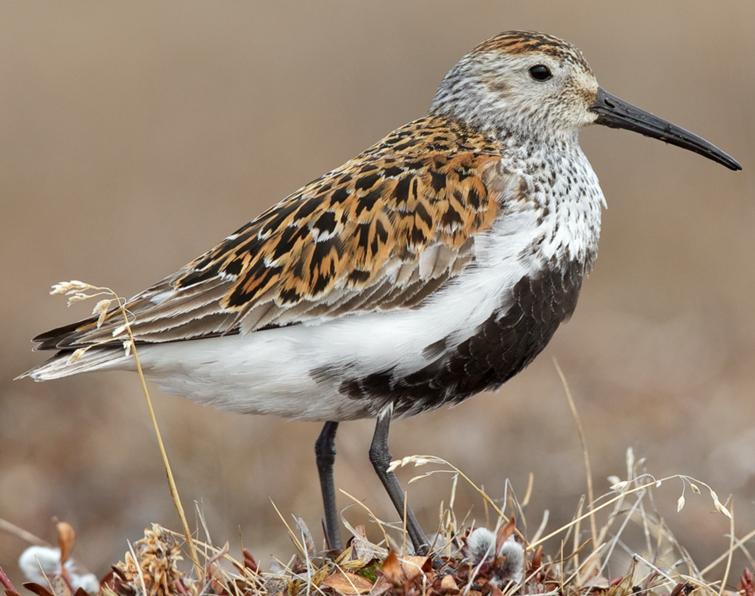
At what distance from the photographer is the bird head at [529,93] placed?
5.23m

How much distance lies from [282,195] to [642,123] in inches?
281

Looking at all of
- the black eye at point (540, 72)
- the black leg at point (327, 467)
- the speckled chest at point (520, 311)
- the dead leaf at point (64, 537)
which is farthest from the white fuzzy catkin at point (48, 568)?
the black eye at point (540, 72)

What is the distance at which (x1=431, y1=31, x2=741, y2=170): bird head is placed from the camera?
17.1 feet

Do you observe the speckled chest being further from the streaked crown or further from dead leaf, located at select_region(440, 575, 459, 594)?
dead leaf, located at select_region(440, 575, 459, 594)

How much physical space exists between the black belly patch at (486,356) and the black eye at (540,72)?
86cm

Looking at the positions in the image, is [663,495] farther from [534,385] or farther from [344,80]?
[344,80]

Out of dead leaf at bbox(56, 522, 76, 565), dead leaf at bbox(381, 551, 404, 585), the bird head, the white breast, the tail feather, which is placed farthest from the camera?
the bird head

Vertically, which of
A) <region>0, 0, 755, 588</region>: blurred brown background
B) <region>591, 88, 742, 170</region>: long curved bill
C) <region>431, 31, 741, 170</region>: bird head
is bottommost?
<region>0, 0, 755, 588</region>: blurred brown background

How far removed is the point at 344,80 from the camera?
14891 mm

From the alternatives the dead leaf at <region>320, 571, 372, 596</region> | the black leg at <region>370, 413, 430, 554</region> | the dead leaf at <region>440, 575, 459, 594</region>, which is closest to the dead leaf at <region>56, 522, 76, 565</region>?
the dead leaf at <region>320, 571, 372, 596</region>

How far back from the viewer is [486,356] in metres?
4.69

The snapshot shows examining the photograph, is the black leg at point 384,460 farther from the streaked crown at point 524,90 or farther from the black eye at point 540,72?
the black eye at point 540,72

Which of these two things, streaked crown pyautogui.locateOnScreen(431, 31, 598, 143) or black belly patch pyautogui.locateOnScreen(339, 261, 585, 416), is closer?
black belly patch pyautogui.locateOnScreen(339, 261, 585, 416)

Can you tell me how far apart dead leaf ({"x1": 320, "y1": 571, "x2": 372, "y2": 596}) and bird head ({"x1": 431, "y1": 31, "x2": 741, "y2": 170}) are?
1.92 m
